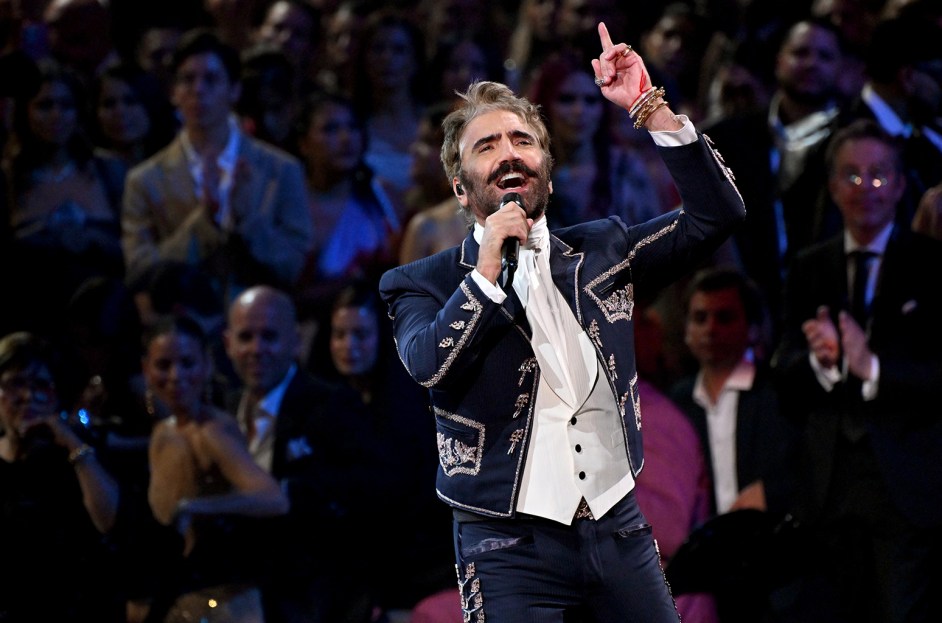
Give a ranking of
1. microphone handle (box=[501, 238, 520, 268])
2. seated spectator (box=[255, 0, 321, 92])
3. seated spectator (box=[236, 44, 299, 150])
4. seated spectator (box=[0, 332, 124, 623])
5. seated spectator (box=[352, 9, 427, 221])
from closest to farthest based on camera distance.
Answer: microphone handle (box=[501, 238, 520, 268])
seated spectator (box=[0, 332, 124, 623])
seated spectator (box=[236, 44, 299, 150])
seated spectator (box=[352, 9, 427, 221])
seated spectator (box=[255, 0, 321, 92])

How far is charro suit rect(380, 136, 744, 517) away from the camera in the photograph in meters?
2.93

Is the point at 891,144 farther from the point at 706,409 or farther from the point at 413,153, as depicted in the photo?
the point at 413,153

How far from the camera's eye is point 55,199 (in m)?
6.32

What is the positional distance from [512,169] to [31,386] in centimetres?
247

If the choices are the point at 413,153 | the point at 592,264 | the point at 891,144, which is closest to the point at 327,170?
the point at 413,153

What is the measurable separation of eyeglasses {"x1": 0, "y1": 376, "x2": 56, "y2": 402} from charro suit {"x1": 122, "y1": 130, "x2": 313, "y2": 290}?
51.7 inches

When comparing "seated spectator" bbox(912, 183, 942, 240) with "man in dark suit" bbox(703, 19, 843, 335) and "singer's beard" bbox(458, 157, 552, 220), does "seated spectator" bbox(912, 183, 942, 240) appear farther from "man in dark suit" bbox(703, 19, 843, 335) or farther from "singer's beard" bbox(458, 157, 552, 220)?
"singer's beard" bbox(458, 157, 552, 220)

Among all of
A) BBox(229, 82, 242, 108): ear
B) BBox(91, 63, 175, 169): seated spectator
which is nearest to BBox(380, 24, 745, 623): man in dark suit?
BBox(229, 82, 242, 108): ear

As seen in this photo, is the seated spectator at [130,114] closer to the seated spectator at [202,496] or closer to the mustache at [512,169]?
the seated spectator at [202,496]

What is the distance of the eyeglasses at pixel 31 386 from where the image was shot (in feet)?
16.1

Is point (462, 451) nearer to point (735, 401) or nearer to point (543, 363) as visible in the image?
point (543, 363)

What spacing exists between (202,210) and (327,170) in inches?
27.8

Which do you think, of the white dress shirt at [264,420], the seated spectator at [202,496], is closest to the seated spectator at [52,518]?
the seated spectator at [202,496]

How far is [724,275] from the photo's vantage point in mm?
5816
